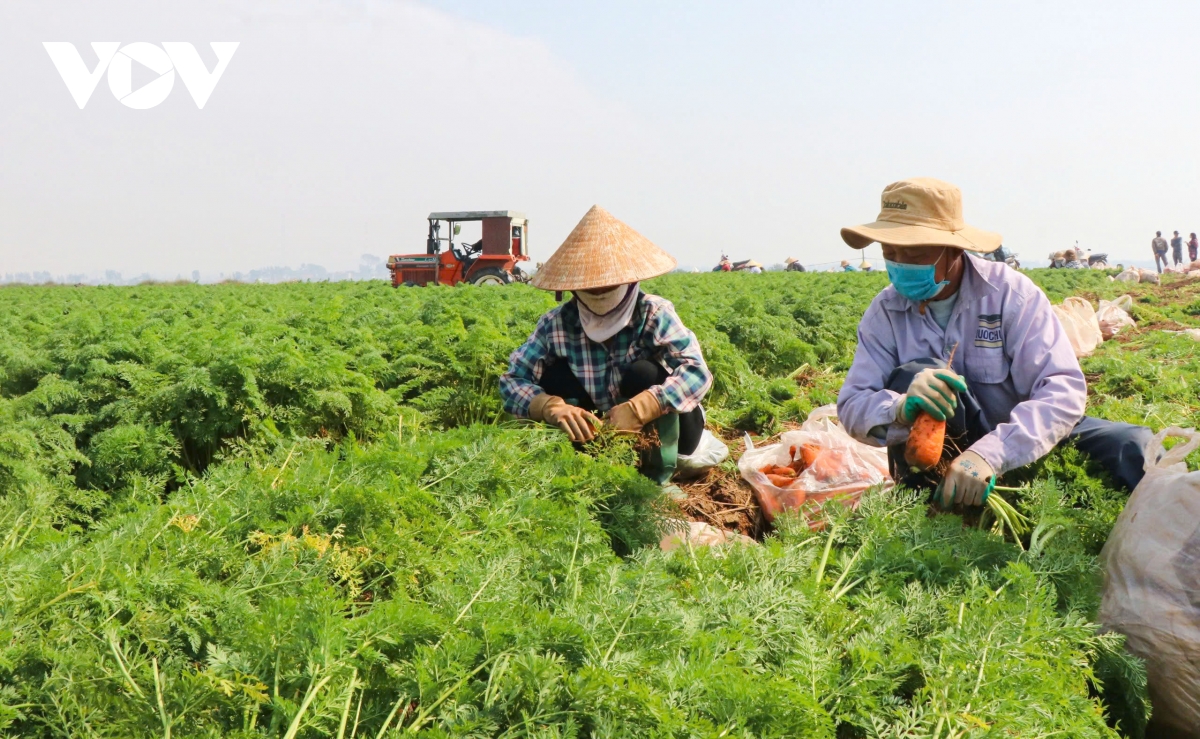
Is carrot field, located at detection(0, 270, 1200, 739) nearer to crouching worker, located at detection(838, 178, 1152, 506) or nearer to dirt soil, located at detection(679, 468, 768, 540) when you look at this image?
dirt soil, located at detection(679, 468, 768, 540)

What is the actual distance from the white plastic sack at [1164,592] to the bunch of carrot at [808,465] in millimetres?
1612

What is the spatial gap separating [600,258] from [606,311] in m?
0.29

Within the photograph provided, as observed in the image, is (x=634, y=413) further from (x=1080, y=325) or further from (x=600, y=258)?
(x=1080, y=325)

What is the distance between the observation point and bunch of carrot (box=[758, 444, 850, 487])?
14.9 ft

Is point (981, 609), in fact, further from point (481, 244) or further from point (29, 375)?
point (481, 244)

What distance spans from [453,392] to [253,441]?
56.7 inches

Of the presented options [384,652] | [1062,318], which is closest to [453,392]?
[384,652]

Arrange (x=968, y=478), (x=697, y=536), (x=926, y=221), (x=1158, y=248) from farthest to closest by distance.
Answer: (x=1158, y=248) → (x=697, y=536) → (x=926, y=221) → (x=968, y=478)

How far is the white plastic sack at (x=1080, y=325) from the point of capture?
9.76 m

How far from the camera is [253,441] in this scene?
5.41m

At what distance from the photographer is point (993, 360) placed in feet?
12.6

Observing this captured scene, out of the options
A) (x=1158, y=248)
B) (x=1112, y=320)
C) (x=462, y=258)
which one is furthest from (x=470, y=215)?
(x=1158, y=248)

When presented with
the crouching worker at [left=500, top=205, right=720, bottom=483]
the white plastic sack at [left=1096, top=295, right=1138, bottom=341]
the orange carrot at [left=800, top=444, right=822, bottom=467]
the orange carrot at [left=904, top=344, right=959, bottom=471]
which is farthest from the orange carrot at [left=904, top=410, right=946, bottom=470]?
the white plastic sack at [left=1096, top=295, right=1138, bottom=341]

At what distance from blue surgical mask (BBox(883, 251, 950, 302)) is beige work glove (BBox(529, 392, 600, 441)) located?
1.56 m
